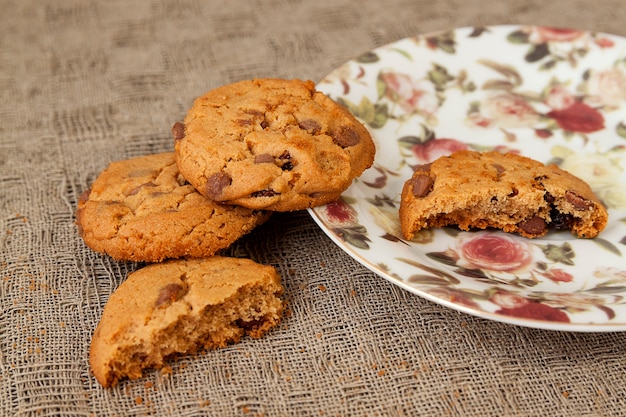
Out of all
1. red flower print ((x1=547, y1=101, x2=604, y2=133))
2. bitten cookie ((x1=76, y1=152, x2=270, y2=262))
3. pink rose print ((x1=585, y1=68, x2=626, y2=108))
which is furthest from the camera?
pink rose print ((x1=585, y1=68, x2=626, y2=108))

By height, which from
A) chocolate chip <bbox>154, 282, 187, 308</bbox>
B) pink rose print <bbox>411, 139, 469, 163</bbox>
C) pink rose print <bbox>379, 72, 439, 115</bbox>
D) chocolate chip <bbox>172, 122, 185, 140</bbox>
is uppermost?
pink rose print <bbox>379, 72, 439, 115</bbox>

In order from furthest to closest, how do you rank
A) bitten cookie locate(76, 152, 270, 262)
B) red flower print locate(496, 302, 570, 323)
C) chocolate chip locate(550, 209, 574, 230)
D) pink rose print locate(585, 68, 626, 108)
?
pink rose print locate(585, 68, 626, 108), chocolate chip locate(550, 209, 574, 230), bitten cookie locate(76, 152, 270, 262), red flower print locate(496, 302, 570, 323)

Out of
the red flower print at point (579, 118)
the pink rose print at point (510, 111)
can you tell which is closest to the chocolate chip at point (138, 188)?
the pink rose print at point (510, 111)

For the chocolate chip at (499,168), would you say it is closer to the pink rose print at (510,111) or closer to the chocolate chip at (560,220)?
the chocolate chip at (560,220)

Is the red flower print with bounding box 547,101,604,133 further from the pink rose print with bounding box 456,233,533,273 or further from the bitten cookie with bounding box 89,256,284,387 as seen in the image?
the bitten cookie with bounding box 89,256,284,387

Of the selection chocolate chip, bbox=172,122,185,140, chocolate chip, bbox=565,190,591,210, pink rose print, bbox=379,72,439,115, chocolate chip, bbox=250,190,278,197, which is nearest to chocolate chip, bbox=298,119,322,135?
chocolate chip, bbox=250,190,278,197

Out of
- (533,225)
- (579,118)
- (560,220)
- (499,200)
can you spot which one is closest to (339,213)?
(499,200)
